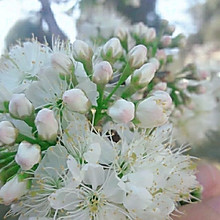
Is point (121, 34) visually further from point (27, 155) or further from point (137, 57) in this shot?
point (27, 155)

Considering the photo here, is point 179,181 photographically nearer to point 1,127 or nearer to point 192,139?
point 1,127

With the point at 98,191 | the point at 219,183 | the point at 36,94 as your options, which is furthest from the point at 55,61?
the point at 219,183

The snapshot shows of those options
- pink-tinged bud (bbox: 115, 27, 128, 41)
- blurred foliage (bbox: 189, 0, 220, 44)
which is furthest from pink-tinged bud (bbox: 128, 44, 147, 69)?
blurred foliage (bbox: 189, 0, 220, 44)

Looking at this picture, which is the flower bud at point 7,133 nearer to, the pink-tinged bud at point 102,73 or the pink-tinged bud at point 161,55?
the pink-tinged bud at point 102,73

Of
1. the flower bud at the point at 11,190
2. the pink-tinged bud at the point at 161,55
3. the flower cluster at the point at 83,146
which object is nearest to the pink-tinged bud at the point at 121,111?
the flower cluster at the point at 83,146

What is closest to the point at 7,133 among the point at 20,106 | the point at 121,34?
the point at 20,106

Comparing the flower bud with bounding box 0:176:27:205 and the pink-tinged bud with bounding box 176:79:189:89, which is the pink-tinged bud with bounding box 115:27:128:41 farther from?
the flower bud with bounding box 0:176:27:205
